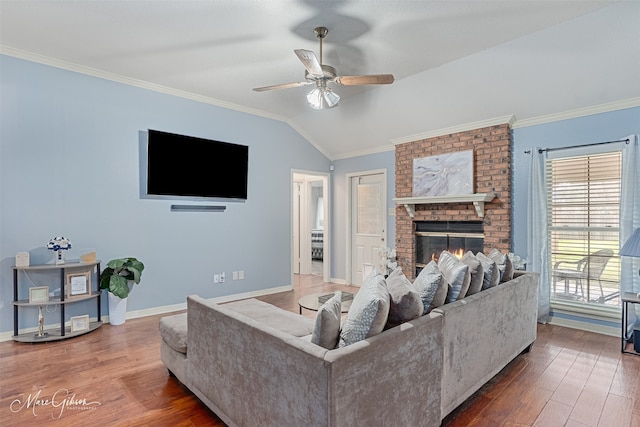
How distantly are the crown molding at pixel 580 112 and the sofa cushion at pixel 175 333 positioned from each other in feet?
14.5

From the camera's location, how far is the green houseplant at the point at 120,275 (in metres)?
3.69

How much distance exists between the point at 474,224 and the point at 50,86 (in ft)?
17.7

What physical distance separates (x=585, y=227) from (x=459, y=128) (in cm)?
194

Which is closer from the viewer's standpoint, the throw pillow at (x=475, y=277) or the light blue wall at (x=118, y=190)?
the throw pillow at (x=475, y=277)

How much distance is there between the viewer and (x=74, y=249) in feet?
12.3

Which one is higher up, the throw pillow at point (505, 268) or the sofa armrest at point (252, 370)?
the throw pillow at point (505, 268)

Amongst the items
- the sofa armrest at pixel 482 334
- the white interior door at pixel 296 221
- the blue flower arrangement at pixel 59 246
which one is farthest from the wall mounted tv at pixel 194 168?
the sofa armrest at pixel 482 334

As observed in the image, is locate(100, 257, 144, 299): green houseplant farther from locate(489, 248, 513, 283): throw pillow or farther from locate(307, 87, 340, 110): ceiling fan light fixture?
locate(489, 248, 513, 283): throw pillow

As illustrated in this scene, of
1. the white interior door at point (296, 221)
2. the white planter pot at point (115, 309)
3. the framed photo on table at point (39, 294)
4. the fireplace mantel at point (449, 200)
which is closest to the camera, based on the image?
the framed photo on table at point (39, 294)

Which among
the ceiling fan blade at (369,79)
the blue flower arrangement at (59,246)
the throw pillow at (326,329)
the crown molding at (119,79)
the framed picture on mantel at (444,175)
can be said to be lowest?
the throw pillow at (326,329)

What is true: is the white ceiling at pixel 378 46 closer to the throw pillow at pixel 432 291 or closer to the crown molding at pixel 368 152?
the crown molding at pixel 368 152

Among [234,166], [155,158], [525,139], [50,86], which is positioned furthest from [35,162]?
[525,139]

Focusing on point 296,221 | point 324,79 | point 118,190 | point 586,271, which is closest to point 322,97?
point 324,79

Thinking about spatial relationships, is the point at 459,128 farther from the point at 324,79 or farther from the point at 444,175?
the point at 324,79
